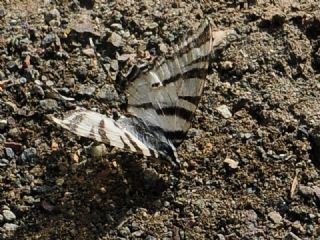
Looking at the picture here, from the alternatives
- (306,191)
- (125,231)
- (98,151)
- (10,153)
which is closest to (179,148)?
(98,151)

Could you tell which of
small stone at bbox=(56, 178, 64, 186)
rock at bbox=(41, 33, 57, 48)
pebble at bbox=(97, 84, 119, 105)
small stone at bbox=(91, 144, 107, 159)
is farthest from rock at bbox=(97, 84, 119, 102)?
small stone at bbox=(56, 178, 64, 186)

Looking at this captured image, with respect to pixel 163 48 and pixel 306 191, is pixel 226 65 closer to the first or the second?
pixel 163 48

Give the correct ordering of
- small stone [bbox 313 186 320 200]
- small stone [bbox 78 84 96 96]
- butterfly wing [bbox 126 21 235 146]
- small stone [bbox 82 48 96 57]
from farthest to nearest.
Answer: small stone [bbox 82 48 96 57]
small stone [bbox 78 84 96 96]
butterfly wing [bbox 126 21 235 146]
small stone [bbox 313 186 320 200]

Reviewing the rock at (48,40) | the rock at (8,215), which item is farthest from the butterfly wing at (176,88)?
the rock at (8,215)

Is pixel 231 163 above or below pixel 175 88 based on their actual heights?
below

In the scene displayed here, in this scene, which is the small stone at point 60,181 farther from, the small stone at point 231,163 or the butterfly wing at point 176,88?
the small stone at point 231,163

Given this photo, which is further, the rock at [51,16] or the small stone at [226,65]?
the rock at [51,16]

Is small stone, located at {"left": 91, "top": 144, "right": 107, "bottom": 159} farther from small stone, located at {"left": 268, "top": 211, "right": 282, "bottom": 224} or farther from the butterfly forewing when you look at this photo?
small stone, located at {"left": 268, "top": 211, "right": 282, "bottom": 224}
